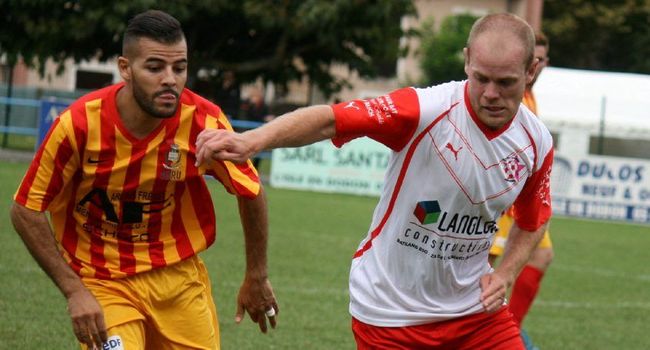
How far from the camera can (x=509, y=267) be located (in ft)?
15.5

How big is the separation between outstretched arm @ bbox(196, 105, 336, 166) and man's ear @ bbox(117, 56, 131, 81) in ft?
4.10

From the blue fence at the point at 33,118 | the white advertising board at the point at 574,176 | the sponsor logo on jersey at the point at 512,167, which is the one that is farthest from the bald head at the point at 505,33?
the blue fence at the point at 33,118

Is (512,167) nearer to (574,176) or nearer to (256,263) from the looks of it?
(256,263)

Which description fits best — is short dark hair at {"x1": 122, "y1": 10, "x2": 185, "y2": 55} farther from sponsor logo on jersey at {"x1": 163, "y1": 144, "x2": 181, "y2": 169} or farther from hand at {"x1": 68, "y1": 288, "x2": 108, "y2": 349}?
hand at {"x1": 68, "y1": 288, "x2": 108, "y2": 349}

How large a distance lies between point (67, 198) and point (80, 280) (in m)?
0.37

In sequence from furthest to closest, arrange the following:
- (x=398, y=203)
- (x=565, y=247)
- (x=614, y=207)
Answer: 1. (x=614, y=207)
2. (x=565, y=247)
3. (x=398, y=203)

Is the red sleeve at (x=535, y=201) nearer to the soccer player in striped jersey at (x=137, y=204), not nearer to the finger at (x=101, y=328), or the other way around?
the soccer player in striped jersey at (x=137, y=204)

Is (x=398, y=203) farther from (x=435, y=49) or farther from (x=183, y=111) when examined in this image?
(x=435, y=49)

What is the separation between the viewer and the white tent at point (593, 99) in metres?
26.4

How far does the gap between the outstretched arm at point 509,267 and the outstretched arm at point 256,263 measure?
96 cm

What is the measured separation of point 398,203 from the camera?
14.9ft

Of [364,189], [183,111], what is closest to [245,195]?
[183,111]

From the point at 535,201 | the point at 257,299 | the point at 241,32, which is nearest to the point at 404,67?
the point at 241,32

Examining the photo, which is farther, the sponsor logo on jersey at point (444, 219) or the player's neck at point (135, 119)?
the player's neck at point (135, 119)
